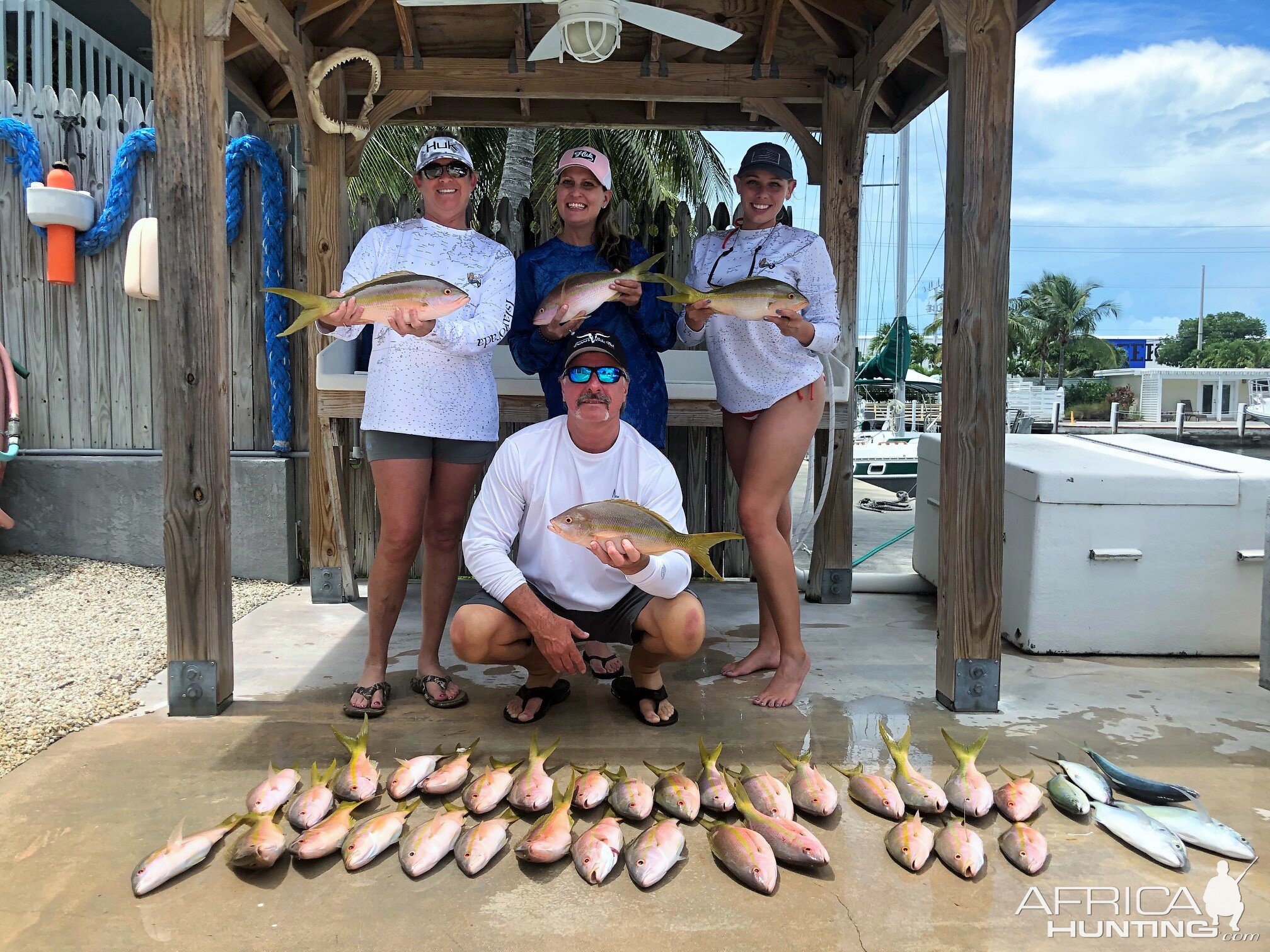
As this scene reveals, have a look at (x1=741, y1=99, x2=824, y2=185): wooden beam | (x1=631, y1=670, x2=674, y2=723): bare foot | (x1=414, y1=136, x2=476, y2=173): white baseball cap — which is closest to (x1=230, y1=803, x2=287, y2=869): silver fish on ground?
(x1=631, y1=670, x2=674, y2=723): bare foot

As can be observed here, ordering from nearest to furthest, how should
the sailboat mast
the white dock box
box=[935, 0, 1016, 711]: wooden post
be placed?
box=[935, 0, 1016, 711]: wooden post → the white dock box → the sailboat mast

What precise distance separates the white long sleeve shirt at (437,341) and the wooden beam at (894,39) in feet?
7.75

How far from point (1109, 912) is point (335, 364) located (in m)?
4.47

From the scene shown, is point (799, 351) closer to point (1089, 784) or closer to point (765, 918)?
point (1089, 784)

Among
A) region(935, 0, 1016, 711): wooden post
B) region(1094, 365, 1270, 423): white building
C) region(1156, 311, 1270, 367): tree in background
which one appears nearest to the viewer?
region(935, 0, 1016, 711): wooden post

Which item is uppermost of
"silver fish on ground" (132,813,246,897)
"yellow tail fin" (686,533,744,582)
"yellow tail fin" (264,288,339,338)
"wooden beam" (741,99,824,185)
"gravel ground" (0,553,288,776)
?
"wooden beam" (741,99,824,185)

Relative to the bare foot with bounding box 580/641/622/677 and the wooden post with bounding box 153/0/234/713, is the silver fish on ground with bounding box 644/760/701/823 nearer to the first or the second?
the bare foot with bounding box 580/641/622/677

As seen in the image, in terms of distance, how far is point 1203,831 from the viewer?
8.57 feet

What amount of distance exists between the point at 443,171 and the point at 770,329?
149cm

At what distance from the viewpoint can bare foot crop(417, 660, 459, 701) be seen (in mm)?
3740

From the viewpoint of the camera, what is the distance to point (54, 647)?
470 centimetres

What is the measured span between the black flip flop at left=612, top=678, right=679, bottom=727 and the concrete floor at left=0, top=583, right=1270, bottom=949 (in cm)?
6

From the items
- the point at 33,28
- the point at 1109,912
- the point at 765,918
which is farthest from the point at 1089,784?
the point at 33,28

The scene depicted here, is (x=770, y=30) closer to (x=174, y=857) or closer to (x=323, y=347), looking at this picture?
(x=323, y=347)
